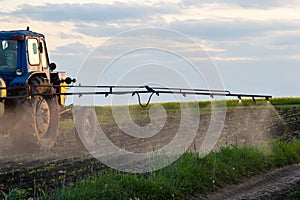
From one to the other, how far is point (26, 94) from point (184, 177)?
15.6ft

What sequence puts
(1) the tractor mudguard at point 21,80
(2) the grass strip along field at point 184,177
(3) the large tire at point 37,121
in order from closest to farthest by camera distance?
(2) the grass strip along field at point 184,177 → (1) the tractor mudguard at point 21,80 → (3) the large tire at point 37,121

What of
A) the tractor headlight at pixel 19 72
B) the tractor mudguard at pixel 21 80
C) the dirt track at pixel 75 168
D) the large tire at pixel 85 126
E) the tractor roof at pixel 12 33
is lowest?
the dirt track at pixel 75 168

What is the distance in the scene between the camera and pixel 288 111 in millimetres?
24984

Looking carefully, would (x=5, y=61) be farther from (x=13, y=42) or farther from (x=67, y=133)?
(x=67, y=133)

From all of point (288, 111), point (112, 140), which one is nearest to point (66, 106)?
point (112, 140)

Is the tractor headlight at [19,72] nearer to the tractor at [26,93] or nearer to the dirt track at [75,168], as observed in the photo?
the tractor at [26,93]

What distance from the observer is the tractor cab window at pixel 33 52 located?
13336 mm

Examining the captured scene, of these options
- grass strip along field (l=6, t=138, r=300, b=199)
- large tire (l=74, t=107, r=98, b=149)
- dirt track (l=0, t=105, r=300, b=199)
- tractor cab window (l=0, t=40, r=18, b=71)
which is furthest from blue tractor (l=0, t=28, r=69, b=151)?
grass strip along field (l=6, t=138, r=300, b=199)

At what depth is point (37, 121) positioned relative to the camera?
42.7 feet

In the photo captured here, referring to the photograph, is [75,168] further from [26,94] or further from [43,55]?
[43,55]

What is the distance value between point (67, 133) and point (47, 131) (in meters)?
4.12

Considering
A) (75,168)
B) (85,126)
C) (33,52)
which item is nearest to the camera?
(75,168)

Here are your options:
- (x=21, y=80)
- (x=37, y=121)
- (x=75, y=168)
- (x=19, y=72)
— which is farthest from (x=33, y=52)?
(x=75, y=168)

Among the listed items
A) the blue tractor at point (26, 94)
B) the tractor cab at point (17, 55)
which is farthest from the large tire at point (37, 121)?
the tractor cab at point (17, 55)
